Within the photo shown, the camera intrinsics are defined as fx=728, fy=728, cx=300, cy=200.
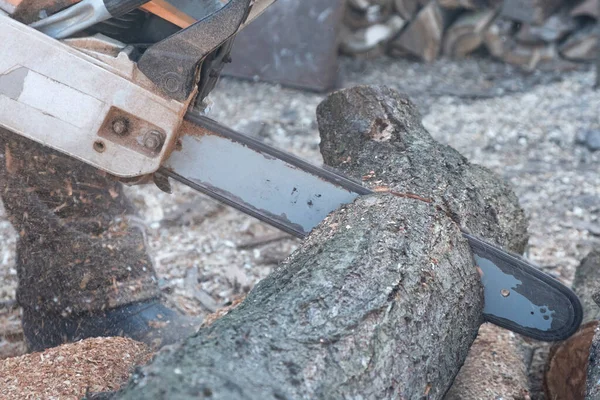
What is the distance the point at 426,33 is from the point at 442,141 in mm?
1645

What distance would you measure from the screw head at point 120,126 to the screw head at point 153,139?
0.05 m

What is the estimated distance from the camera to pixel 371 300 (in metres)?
1.39

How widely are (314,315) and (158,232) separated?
205 centimetres

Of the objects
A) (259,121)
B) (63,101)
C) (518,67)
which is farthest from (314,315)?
(518,67)

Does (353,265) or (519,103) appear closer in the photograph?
(353,265)

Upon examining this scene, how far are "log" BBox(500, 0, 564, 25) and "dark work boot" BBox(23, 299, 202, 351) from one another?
403 centimetres

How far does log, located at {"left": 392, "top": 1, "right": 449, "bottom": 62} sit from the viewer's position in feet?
18.3

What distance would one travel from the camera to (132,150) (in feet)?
5.80

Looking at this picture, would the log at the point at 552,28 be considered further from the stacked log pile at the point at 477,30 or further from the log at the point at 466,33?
the log at the point at 466,33

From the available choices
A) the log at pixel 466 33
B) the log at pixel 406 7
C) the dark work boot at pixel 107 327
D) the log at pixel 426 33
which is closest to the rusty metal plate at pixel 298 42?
the log at pixel 406 7

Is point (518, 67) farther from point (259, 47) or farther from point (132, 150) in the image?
point (132, 150)

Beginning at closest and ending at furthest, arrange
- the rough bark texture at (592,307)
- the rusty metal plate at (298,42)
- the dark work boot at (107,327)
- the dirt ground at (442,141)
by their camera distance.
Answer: the rough bark texture at (592,307)
the dark work boot at (107,327)
the dirt ground at (442,141)
the rusty metal plate at (298,42)

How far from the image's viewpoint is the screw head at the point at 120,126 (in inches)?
68.7

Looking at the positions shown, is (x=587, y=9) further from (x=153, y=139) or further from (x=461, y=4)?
(x=153, y=139)
